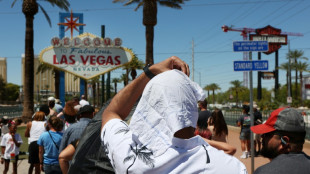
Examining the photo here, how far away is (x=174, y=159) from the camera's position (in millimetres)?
1148

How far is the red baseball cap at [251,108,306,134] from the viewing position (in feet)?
6.77

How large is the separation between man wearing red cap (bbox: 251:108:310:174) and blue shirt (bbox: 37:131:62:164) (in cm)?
354

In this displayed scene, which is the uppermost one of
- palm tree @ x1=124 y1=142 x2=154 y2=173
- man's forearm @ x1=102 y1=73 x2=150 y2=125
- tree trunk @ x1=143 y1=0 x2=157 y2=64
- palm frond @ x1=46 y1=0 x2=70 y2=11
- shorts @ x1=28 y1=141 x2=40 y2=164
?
palm frond @ x1=46 y1=0 x2=70 y2=11

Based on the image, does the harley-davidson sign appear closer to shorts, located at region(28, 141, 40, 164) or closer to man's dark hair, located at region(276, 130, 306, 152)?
shorts, located at region(28, 141, 40, 164)

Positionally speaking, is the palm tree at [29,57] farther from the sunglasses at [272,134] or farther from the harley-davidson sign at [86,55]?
the sunglasses at [272,134]

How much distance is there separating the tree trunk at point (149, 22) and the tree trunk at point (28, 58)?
7.19 metres

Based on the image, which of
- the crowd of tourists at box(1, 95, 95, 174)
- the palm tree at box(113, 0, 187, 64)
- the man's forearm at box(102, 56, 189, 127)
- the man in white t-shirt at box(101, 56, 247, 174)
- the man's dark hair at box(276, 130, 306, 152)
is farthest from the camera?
the palm tree at box(113, 0, 187, 64)

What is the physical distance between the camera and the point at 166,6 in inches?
675

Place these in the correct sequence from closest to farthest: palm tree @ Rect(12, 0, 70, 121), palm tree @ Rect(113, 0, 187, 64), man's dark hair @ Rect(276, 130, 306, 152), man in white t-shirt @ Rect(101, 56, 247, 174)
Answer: man in white t-shirt @ Rect(101, 56, 247, 174), man's dark hair @ Rect(276, 130, 306, 152), palm tree @ Rect(113, 0, 187, 64), palm tree @ Rect(12, 0, 70, 121)

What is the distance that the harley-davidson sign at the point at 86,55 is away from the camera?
12.8m

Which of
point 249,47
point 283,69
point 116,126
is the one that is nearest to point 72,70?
point 249,47

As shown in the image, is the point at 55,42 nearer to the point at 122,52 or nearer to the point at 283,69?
the point at 122,52

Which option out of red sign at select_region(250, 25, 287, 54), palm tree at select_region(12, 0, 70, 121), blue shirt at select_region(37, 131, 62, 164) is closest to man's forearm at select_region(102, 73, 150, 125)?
blue shirt at select_region(37, 131, 62, 164)

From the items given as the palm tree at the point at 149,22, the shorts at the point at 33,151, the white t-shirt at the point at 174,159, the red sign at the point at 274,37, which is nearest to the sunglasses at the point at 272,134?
the white t-shirt at the point at 174,159
